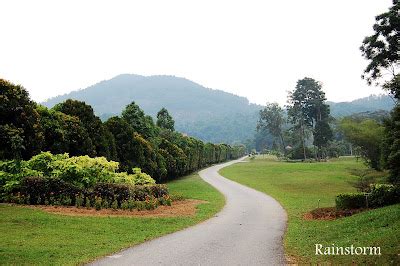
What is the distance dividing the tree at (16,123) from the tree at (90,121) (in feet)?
20.5

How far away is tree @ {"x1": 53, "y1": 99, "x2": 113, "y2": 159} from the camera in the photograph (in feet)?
90.2

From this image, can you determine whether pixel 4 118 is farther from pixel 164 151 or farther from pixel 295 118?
pixel 295 118

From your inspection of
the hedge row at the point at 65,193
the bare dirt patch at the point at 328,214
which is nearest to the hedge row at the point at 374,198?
the bare dirt patch at the point at 328,214

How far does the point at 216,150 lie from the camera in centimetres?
9250

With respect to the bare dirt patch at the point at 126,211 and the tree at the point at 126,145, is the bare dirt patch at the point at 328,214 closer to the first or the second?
the bare dirt patch at the point at 126,211

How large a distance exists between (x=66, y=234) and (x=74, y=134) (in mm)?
13081

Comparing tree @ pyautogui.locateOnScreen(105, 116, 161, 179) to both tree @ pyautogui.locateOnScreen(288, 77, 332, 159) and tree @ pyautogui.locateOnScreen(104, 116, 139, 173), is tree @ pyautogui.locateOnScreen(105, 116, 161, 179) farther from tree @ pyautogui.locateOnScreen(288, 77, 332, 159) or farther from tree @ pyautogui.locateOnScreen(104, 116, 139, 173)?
tree @ pyautogui.locateOnScreen(288, 77, 332, 159)

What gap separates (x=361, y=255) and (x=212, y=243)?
4.99m

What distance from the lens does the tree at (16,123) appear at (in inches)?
739

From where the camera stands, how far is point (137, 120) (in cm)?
4303

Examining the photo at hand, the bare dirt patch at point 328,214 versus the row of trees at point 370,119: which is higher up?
the row of trees at point 370,119

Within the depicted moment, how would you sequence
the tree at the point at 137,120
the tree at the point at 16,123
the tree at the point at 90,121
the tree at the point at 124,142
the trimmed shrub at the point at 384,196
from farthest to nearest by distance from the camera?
the tree at the point at 137,120 < the tree at the point at 124,142 < the tree at the point at 90,121 < the trimmed shrub at the point at 384,196 < the tree at the point at 16,123

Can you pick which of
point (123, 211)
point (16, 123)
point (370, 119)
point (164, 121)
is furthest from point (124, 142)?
point (370, 119)

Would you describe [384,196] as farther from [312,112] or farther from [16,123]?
[312,112]
